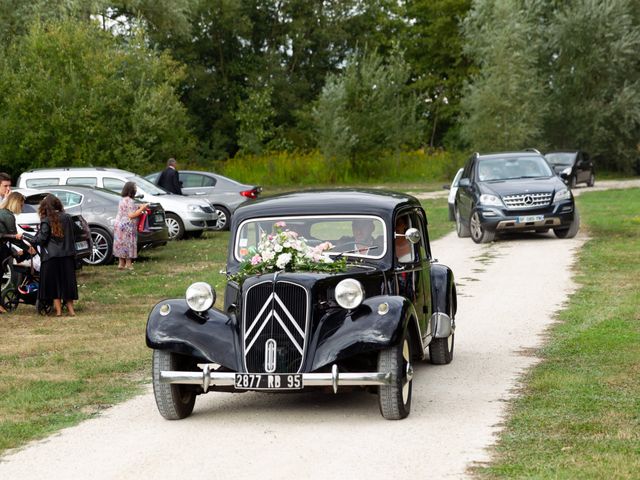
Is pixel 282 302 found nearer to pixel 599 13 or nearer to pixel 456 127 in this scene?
pixel 599 13

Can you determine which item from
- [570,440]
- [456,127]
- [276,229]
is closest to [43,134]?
[276,229]

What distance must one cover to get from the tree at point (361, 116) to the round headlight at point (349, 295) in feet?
155

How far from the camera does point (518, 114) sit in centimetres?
5603

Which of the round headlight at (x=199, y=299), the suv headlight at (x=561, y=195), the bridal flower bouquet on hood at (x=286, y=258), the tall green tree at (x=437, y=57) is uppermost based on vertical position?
the tall green tree at (x=437, y=57)

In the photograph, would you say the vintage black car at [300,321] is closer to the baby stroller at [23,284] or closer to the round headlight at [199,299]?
the round headlight at [199,299]

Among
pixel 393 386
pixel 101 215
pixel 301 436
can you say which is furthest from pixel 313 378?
pixel 101 215

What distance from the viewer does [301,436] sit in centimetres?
828

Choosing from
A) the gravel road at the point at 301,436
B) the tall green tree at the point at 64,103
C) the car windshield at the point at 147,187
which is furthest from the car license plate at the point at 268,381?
the tall green tree at the point at 64,103

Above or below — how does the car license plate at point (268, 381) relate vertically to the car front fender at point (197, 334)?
below

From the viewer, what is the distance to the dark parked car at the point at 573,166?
1994 inches

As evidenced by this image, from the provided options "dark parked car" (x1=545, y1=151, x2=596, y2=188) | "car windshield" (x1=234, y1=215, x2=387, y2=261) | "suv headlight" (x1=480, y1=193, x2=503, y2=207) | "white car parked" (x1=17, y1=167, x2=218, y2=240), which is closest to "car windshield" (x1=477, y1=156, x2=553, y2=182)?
"suv headlight" (x1=480, y1=193, x2=503, y2=207)

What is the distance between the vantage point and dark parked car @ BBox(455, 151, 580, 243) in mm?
24438

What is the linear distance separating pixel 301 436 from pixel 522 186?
56.4 feet

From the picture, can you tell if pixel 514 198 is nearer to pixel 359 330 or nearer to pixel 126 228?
pixel 126 228
